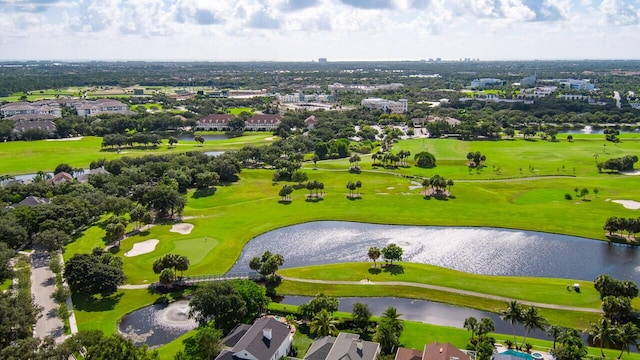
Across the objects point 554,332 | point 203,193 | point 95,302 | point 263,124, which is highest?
point 263,124

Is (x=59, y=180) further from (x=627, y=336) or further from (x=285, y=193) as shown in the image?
(x=627, y=336)

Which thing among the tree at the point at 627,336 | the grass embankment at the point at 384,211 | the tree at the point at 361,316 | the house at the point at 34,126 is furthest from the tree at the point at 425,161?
the house at the point at 34,126

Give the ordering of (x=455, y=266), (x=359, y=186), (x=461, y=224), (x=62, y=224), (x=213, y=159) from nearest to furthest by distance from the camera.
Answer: (x=455, y=266), (x=62, y=224), (x=461, y=224), (x=359, y=186), (x=213, y=159)

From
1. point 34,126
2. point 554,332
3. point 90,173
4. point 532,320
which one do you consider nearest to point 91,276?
point 532,320

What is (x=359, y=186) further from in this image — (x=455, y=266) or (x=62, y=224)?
(x=62, y=224)

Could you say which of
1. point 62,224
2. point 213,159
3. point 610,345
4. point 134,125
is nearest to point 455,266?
point 610,345
